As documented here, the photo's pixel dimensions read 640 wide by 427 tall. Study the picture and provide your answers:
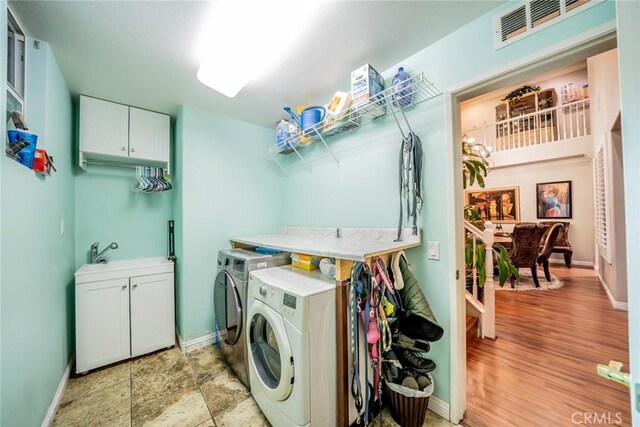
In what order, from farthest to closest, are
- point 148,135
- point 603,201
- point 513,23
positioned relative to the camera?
point 603,201 < point 148,135 < point 513,23

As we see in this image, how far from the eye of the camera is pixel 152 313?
2189 mm

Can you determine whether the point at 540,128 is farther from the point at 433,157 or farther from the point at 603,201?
the point at 433,157

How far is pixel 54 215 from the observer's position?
5.41 ft

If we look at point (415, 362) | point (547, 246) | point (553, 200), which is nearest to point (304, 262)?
point (415, 362)

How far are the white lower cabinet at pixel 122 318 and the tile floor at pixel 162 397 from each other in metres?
0.14

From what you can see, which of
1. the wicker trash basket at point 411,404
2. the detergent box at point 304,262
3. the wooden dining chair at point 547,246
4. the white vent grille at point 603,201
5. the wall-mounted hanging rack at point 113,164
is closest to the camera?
the wicker trash basket at point 411,404

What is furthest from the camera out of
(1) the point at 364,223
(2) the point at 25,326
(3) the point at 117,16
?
(1) the point at 364,223

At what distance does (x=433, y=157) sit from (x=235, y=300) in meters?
1.75

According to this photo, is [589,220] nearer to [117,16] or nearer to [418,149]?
[418,149]

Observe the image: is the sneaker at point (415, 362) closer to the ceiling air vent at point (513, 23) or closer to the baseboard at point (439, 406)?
the baseboard at point (439, 406)

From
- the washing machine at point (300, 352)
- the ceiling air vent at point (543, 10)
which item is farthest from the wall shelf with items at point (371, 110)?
the washing machine at point (300, 352)

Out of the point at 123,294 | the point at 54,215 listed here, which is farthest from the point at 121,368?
the point at 54,215

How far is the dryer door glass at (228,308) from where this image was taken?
1790 millimetres

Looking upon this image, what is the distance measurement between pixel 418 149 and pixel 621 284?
12.3 feet
